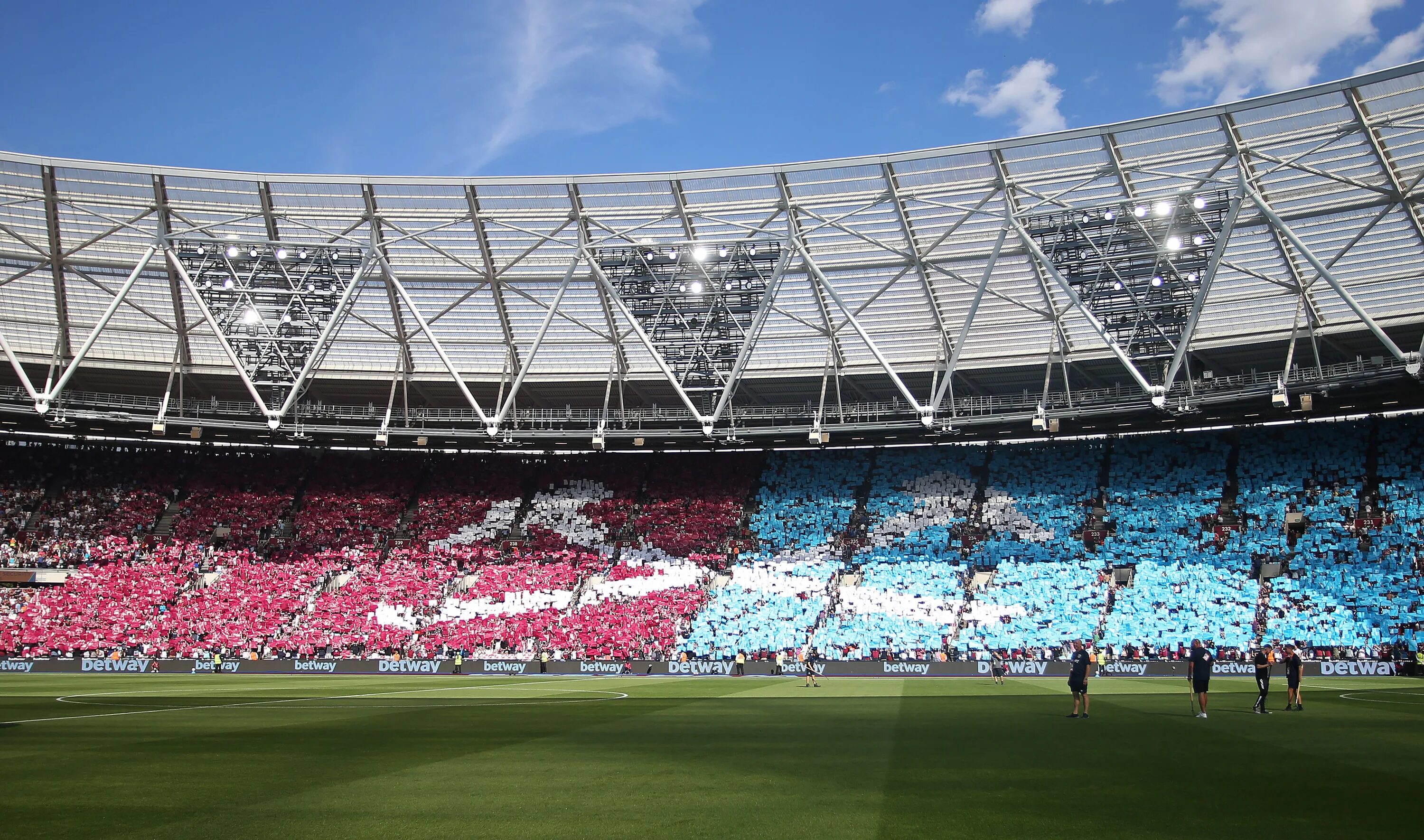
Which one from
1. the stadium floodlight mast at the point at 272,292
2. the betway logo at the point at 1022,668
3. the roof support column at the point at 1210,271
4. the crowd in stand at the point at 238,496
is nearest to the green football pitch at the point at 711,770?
the roof support column at the point at 1210,271

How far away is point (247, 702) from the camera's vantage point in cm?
2392

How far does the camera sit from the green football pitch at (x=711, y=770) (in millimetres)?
9023

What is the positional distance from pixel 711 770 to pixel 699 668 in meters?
30.8

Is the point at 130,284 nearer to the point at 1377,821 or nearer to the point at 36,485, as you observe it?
the point at 36,485

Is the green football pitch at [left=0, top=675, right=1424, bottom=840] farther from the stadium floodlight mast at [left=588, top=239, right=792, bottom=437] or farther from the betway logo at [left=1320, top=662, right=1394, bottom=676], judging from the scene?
the stadium floodlight mast at [left=588, top=239, right=792, bottom=437]

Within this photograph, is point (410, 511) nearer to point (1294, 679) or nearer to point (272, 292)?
point (272, 292)

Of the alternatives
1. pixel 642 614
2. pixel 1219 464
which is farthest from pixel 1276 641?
pixel 642 614

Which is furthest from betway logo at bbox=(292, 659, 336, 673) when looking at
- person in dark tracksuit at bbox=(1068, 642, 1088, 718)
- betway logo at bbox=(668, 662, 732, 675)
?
person in dark tracksuit at bbox=(1068, 642, 1088, 718)

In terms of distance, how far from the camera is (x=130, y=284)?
40781 millimetres

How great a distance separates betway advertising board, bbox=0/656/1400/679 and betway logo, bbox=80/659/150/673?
3 centimetres

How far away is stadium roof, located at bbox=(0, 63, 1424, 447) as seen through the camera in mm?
36500

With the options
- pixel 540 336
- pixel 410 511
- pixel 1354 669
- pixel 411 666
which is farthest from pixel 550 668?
pixel 1354 669

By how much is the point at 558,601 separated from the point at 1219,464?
34165 mm

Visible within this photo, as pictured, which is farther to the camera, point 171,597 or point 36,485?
point 36,485
